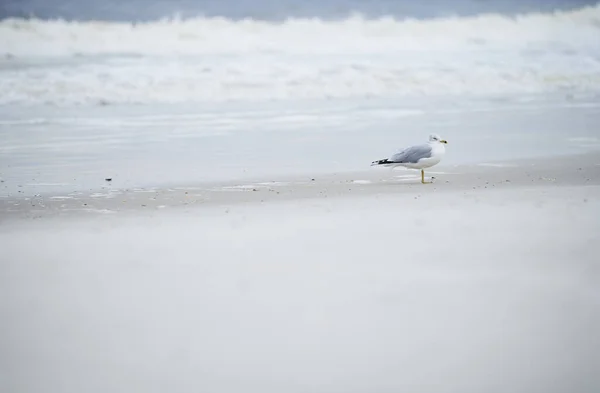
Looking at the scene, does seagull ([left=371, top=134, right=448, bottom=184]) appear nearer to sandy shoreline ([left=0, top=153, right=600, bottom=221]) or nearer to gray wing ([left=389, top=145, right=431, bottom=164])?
gray wing ([left=389, top=145, right=431, bottom=164])

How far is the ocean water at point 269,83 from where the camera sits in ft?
25.6

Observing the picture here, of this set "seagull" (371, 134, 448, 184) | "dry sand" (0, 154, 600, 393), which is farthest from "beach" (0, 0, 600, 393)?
"seagull" (371, 134, 448, 184)

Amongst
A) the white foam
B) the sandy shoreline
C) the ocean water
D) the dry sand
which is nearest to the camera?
the dry sand

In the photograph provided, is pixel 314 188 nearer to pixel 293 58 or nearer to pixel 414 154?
pixel 414 154

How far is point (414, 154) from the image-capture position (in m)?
6.43

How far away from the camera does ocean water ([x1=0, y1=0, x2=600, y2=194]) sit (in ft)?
25.6

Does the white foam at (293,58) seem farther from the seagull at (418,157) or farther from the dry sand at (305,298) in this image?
the dry sand at (305,298)

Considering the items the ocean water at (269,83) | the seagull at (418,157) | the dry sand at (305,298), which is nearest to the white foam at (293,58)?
the ocean water at (269,83)

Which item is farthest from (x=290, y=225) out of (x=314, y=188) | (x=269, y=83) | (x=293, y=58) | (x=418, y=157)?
(x=293, y=58)

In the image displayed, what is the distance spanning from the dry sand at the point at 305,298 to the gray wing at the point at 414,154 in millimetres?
1175

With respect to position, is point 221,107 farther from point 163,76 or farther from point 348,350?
point 348,350

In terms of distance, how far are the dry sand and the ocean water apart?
2134 mm

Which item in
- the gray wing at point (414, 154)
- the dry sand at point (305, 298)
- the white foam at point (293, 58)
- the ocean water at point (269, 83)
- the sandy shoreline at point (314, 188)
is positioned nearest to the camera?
the dry sand at point (305, 298)

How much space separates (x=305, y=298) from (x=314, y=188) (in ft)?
9.30
